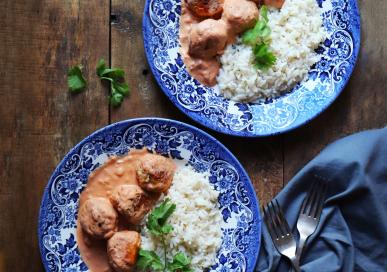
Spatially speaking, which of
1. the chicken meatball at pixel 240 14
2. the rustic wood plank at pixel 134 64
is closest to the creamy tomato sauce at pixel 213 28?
the chicken meatball at pixel 240 14

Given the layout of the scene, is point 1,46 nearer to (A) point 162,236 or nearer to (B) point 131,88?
(B) point 131,88

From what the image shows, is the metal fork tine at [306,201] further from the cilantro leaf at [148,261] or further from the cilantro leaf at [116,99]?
the cilantro leaf at [116,99]

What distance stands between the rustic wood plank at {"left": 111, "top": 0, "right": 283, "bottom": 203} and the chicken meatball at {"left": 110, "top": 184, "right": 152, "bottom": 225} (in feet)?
1.68

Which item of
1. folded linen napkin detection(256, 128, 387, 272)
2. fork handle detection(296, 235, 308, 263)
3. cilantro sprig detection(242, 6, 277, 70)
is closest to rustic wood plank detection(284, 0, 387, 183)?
folded linen napkin detection(256, 128, 387, 272)

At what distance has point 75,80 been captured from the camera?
3.77 m

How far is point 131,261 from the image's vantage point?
11.3 feet

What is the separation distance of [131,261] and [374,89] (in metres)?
1.84

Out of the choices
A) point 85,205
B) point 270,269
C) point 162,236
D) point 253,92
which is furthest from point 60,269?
point 253,92

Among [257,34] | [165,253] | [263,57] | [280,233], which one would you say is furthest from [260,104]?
[165,253]

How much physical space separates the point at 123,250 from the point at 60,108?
38.3 inches

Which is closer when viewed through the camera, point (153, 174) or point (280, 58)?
point (153, 174)

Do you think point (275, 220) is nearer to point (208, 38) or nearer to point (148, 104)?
point (148, 104)

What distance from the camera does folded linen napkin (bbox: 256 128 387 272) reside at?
12.1 feet

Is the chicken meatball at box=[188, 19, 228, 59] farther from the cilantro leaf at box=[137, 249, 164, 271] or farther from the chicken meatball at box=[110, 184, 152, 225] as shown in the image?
the cilantro leaf at box=[137, 249, 164, 271]
